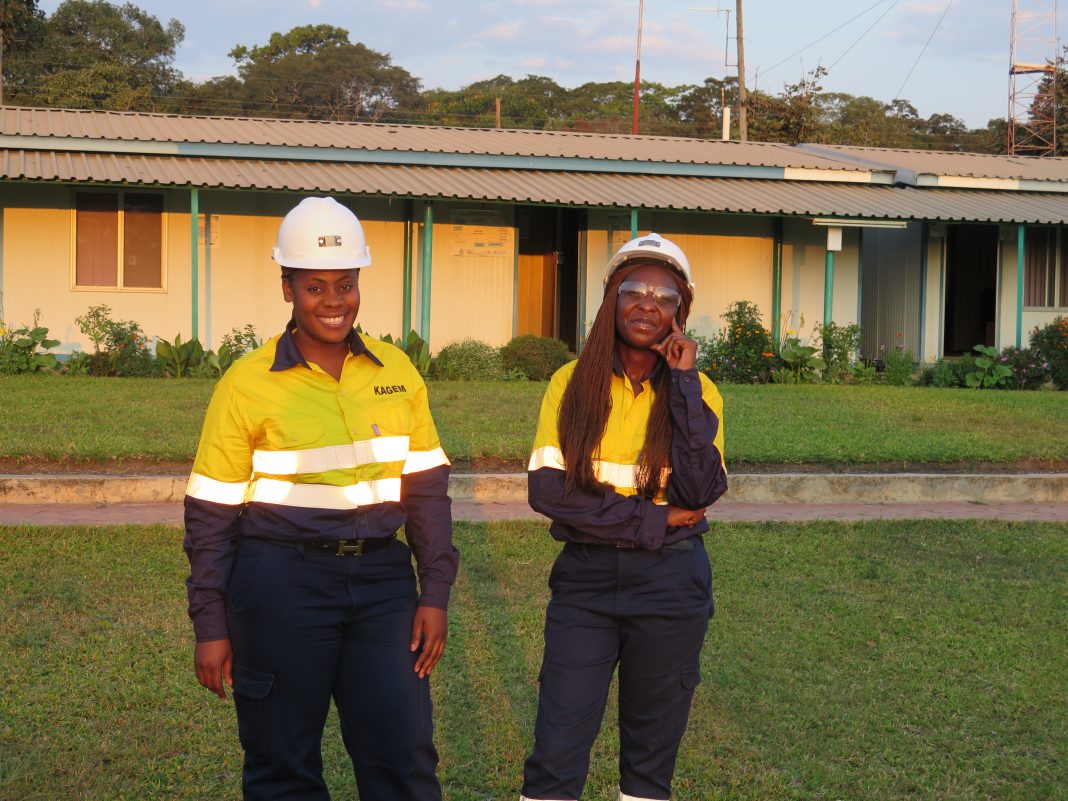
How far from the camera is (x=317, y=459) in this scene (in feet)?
10.9

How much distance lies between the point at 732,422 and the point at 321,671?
10.1 m

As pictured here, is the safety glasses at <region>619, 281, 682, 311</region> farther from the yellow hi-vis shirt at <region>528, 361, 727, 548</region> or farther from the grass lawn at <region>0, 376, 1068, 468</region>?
the grass lawn at <region>0, 376, 1068, 468</region>

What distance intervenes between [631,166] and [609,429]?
16.5 meters

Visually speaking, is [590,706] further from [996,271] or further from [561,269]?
[996,271]

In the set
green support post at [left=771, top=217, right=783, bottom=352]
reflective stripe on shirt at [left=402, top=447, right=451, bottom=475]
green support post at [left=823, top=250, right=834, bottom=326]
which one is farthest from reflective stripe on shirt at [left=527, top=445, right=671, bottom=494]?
green support post at [left=771, top=217, right=783, bottom=352]

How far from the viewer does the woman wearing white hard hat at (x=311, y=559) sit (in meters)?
3.29

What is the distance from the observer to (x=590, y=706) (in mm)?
3455

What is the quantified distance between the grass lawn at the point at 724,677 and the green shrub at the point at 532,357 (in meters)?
9.36

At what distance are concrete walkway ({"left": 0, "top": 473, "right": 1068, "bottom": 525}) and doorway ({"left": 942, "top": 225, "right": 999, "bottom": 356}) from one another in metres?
11.5

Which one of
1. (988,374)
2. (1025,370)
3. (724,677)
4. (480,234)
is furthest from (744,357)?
(724,677)

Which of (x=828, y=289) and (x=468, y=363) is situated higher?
(x=828, y=289)

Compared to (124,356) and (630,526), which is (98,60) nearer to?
(124,356)

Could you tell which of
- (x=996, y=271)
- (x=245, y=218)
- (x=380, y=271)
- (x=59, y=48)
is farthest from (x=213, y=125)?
(x=59, y=48)

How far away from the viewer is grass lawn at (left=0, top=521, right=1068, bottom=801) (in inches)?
183
